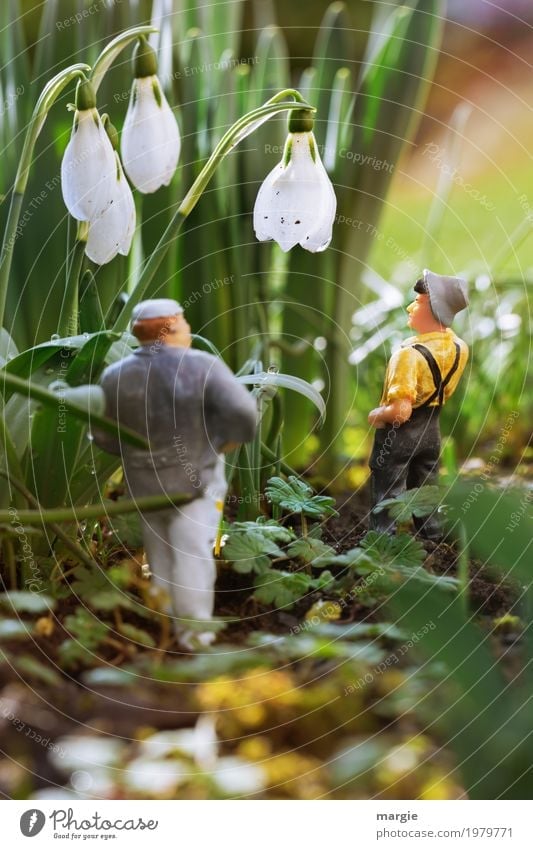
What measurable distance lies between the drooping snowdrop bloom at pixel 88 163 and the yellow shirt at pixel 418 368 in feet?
0.83

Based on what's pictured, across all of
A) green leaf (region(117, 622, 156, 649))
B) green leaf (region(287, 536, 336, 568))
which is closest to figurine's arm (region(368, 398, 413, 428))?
green leaf (region(287, 536, 336, 568))

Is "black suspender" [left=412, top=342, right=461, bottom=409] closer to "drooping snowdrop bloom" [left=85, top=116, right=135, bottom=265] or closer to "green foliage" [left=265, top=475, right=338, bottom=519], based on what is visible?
"green foliage" [left=265, top=475, right=338, bottom=519]

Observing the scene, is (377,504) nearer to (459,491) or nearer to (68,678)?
(459,491)

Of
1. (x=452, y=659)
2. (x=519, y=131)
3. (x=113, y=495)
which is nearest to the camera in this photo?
(x=452, y=659)

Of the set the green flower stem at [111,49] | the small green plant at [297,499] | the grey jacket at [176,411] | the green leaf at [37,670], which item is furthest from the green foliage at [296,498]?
the green flower stem at [111,49]

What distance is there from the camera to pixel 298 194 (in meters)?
0.61

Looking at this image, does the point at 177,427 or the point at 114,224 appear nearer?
the point at 177,427

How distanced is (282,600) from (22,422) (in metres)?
0.24

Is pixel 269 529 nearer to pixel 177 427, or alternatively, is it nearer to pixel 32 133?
pixel 177 427

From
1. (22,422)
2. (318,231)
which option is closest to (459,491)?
(318,231)

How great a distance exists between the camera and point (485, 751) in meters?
0.52

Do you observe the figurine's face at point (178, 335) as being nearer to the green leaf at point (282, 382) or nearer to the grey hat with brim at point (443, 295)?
the green leaf at point (282, 382)

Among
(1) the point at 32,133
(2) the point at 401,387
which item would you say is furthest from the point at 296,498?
(1) the point at 32,133

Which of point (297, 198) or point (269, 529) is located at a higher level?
point (297, 198)
